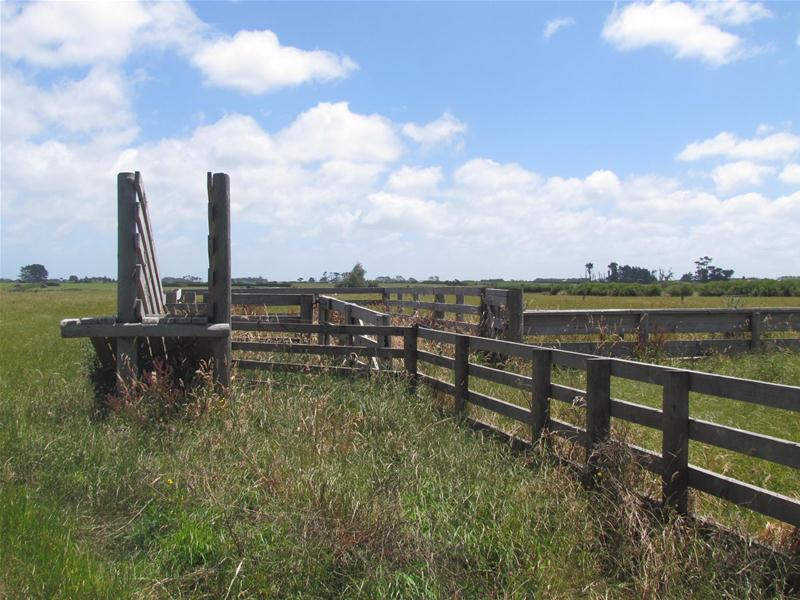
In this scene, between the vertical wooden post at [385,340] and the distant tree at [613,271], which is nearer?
the vertical wooden post at [385,340]

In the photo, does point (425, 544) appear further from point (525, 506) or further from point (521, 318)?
point (521, 318)

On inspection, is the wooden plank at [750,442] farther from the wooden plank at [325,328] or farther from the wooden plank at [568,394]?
the wooden plank at [325,328]

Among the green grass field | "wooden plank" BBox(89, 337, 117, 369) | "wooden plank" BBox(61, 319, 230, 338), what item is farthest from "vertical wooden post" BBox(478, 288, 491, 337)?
"wooden plank" BBox(89, 337, 117, 369)

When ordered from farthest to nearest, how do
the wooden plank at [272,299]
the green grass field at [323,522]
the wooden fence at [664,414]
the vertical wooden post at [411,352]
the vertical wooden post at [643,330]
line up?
1. the wooden plank at [272,299]
2. the vertical wooden post at [643,330]
3. the vertical wooden post at [411,352]
4. the wooden fence at [664,414]
5. the green grass field at [323,522]

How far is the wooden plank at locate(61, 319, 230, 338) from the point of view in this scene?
7.57 meters

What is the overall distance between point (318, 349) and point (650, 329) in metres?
6.36

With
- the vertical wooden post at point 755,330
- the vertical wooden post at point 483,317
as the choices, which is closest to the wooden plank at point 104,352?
the vertical wooden post at point 483,317

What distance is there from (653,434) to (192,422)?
176 inches

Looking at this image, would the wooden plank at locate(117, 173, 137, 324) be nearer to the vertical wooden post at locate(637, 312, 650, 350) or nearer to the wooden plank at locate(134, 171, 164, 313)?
the wooden plank at locate(134, 171, 164, 313)

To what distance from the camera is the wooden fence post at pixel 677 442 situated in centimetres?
449

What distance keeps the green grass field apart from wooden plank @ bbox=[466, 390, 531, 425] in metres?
0.32

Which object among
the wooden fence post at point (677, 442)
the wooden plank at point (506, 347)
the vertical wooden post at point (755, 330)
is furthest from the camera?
the vertical wooden post at point (755, 330)

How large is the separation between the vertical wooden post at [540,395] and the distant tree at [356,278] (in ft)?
144

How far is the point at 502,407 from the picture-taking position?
6531 mm
